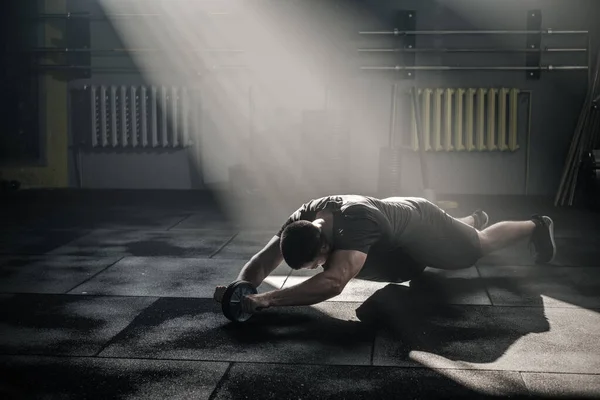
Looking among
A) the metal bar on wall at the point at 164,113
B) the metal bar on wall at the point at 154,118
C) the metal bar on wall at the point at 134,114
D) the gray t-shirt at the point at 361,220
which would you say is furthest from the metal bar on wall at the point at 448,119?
the gray t-shirt at the point at 361,220

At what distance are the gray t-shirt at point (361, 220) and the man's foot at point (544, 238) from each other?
114 cm

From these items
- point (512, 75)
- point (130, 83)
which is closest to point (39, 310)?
point (130, 83)

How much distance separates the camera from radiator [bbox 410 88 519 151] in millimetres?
7180

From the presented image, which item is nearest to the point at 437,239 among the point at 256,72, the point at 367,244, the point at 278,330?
the point at 367,244

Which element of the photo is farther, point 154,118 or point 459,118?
point 154,118

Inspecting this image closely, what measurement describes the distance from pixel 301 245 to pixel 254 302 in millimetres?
373

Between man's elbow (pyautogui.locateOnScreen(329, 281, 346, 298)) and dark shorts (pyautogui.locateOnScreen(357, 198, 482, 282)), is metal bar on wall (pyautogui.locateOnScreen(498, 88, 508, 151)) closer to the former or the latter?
dark shorts (pyautogui.locateOnScreen(357, 198, 482, 282))

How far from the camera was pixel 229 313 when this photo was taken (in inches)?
122

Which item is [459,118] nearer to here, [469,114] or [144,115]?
[469,114]

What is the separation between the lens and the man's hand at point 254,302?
3064mm

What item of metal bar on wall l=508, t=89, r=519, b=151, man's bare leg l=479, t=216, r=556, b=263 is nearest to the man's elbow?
man's bare leg l=479, t=216, r=556, b=263

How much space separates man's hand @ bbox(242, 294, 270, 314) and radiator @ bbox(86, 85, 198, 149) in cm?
487

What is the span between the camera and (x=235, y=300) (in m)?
3.15

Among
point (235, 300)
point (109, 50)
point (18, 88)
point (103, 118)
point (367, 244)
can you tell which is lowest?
point (235, 300)
